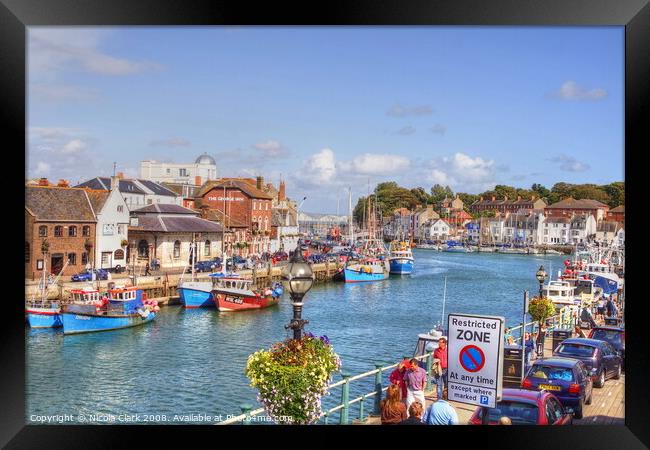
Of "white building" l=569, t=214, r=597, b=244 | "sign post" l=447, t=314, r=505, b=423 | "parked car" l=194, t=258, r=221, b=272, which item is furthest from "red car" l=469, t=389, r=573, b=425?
"parked car" l=194, t=258, r=221, b=272

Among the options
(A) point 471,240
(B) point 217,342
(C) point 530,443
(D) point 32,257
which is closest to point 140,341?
(B) point 217,342

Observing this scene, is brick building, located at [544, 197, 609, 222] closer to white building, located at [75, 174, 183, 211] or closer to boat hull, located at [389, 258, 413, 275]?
white building, located at [75, 174, 183, 211]

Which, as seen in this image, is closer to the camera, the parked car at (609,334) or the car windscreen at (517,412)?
the car windscreen at (517,412)

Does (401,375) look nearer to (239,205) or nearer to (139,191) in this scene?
(139,191)

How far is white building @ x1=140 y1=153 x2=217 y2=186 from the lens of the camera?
18500 mm

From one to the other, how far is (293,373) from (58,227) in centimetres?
1288

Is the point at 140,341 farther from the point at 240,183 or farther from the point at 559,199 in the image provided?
the point at 559,199

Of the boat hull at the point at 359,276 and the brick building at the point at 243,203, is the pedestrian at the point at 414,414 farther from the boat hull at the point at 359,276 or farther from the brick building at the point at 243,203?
the boat hull at the point at 359,276

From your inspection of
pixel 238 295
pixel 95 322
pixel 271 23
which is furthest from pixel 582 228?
pixel 271 23

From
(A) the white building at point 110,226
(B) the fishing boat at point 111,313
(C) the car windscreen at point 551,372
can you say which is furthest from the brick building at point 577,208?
(B) the fishing boat at point 111,313

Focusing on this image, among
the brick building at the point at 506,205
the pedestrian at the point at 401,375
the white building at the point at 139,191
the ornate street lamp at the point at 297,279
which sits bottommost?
the pedestrian at the point at 401,375

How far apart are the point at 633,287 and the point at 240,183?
60.0ft

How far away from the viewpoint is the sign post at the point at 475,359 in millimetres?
6535

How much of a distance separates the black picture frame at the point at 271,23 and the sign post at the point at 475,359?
1.35m
